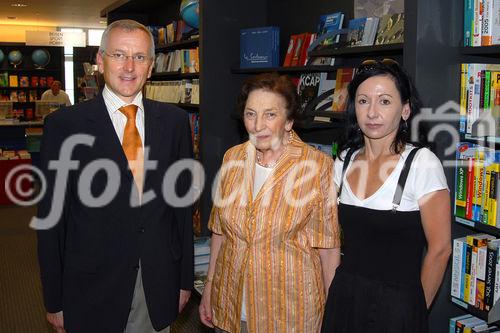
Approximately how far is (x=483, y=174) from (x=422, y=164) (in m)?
0.62

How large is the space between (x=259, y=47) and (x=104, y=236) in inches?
98.4

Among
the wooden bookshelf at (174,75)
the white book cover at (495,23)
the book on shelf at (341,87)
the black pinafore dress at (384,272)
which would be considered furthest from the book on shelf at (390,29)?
the wooden bookshelf at (174,75)

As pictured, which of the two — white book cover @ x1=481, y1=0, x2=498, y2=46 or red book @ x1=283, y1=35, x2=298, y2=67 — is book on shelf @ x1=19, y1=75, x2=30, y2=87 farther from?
white book cover @ x1=481, y1=0, x2=498, y2=46

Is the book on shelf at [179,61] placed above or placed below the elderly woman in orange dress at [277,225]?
above

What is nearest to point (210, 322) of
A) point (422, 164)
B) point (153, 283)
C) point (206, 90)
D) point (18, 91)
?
point (153, 283)

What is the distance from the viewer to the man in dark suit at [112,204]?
6.37 feet

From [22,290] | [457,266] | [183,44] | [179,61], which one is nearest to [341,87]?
[457,266]

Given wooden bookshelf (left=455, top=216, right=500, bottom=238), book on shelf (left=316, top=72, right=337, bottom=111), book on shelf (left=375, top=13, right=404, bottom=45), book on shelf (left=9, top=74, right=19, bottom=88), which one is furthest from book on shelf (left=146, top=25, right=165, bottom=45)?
book on shelf (left=9, top=74, right=19, bottom=88)

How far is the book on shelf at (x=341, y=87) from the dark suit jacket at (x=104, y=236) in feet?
4.73

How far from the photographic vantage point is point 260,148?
195cm

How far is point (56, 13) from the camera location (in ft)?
44.9

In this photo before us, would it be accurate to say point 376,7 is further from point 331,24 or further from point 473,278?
point 473,278

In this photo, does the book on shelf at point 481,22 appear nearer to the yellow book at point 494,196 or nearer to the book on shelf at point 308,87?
the yellow book at point 494,196

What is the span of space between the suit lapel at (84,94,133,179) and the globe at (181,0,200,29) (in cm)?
283
